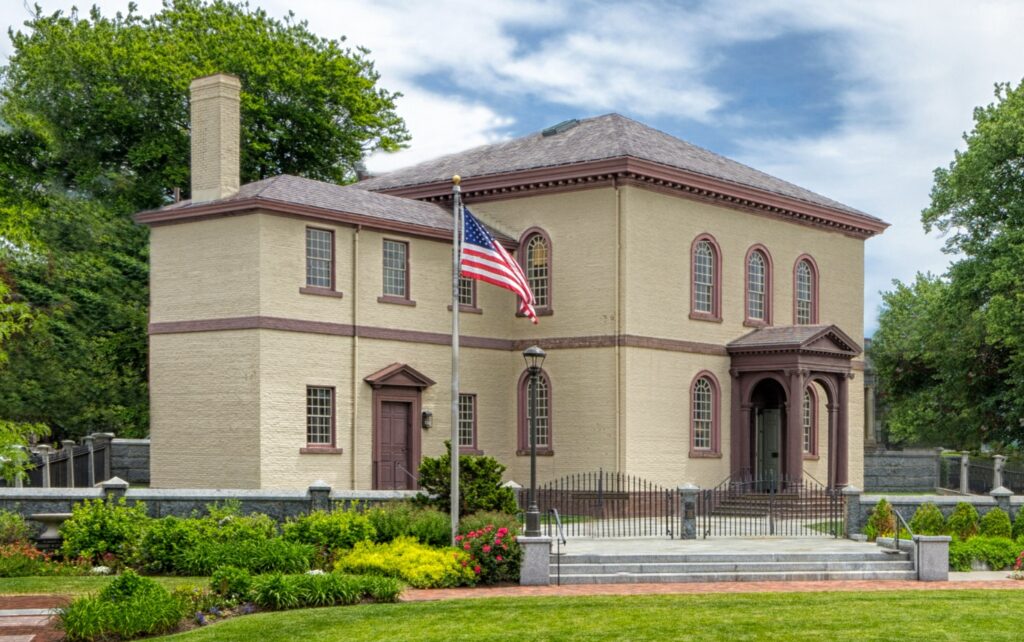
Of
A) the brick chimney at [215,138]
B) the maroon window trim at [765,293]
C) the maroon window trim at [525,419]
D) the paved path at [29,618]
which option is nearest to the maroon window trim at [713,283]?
the maroon window trim at [765,293]

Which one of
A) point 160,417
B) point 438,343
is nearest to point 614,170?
point 438,343

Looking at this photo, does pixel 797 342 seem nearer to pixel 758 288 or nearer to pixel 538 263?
pixel 758 288

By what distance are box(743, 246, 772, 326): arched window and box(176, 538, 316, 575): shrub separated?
1952 cm

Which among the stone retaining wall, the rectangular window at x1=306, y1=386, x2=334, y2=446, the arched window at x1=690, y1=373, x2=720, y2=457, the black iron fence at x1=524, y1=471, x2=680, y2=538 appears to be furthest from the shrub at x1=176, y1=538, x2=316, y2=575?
the stone retaining wall

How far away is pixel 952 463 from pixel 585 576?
31.9 meters

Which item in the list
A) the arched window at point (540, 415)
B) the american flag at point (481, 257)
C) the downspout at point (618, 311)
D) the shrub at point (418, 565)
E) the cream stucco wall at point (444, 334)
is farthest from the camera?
the arched window at point (540, 415)

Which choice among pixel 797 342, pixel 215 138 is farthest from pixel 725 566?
pixel 215 138

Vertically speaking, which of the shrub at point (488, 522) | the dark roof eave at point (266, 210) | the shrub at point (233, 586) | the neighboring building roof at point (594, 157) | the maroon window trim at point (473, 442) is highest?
the neighboring building roof at point (594, 157)

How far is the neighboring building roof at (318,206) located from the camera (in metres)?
33.6

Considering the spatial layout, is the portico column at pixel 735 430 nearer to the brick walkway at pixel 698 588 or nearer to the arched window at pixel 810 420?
the arched window at pixel 810 420

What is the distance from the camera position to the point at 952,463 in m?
52.9

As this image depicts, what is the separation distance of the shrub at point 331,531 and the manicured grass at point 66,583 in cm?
222

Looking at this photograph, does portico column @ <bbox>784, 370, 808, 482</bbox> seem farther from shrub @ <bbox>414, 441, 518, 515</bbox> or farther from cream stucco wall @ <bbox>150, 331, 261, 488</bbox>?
cream stucco wall @ <bbox>150, 331, 261, 488</bbox>

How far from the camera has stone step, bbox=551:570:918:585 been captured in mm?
24625
